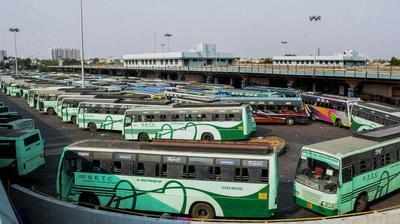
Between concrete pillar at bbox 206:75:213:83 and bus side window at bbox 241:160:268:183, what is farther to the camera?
concrete pillar at bbox 206:75:213:83

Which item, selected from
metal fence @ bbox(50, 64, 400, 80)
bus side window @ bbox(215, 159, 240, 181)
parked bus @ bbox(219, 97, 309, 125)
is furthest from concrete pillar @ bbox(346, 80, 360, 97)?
bus side window @ bbox(215, 159, 240, 181)

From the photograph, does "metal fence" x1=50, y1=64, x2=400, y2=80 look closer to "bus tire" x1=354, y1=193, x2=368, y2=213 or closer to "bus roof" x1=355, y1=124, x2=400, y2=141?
"bus roof" x1=355, y1=124, x2=400, y2=141

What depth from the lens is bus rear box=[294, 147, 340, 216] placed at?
1294 centimetres

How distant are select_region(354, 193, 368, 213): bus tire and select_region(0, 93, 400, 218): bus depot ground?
0.93m

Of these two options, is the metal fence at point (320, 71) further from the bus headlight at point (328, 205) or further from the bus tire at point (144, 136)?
the bus headlight at point (328, 205)

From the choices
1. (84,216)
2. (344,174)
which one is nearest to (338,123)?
(344,174)

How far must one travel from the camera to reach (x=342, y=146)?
14125mm

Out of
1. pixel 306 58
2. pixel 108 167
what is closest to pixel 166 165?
pixel 108 167

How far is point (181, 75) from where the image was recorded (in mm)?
87375

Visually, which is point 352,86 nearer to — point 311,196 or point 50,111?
point 50,111

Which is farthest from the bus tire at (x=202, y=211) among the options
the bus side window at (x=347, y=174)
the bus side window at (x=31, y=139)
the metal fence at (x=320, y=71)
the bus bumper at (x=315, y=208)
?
the metal fence at (x=320, y=71)

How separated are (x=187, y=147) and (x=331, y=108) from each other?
74.3 ft

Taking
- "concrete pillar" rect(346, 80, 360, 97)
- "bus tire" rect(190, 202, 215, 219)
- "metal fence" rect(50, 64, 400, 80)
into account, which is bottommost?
"bus tire" rect(190, 202, 215, 219)

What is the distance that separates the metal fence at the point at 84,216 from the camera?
1060 cm
